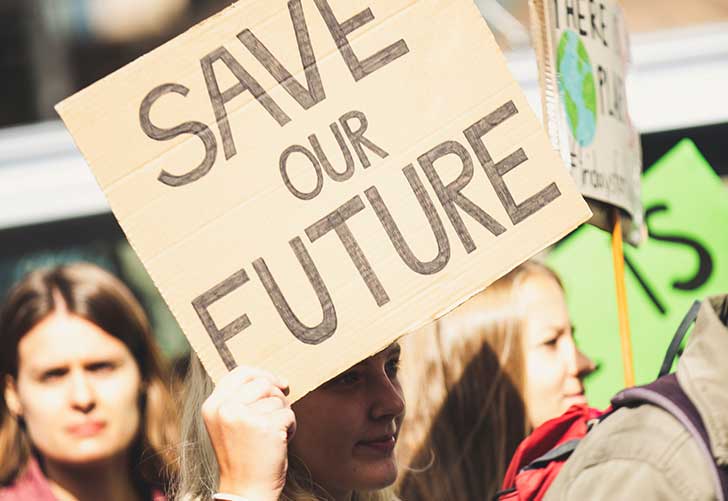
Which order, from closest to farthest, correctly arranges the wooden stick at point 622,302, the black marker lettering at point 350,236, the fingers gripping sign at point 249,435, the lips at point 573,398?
1. the fingers gripping sign at point 249,435
2. the black marker lettering at point 350,236
3. the wooden stick at point 622,302
4. the lips at point 573,398

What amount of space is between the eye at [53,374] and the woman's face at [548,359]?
1.16m

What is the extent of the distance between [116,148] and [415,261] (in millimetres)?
493

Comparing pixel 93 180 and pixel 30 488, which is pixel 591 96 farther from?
pixel 93 180

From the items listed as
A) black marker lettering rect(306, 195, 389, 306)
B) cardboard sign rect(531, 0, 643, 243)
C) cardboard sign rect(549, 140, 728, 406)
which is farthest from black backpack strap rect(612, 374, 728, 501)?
cardboard sign rect(549, 140, 728, 406)

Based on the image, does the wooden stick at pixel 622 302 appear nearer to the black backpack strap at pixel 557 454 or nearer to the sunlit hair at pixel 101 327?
the black backpack strap at pixel 557 454

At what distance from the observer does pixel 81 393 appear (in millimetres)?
2969

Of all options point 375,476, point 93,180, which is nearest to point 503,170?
point 375,476

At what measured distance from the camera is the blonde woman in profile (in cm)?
290

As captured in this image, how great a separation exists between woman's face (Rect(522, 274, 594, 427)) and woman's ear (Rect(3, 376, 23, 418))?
1.29 m

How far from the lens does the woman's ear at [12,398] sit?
306cm

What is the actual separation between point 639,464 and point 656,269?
1.56 meters

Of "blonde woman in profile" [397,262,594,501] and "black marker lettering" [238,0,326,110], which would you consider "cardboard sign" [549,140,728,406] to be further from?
"black marker lettering" [238,0,326,110]

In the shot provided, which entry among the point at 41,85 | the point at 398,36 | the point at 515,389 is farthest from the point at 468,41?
the point at 41,85

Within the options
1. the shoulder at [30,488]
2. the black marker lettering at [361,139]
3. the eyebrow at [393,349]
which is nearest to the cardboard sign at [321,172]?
the black marker lettering at [361,139]
